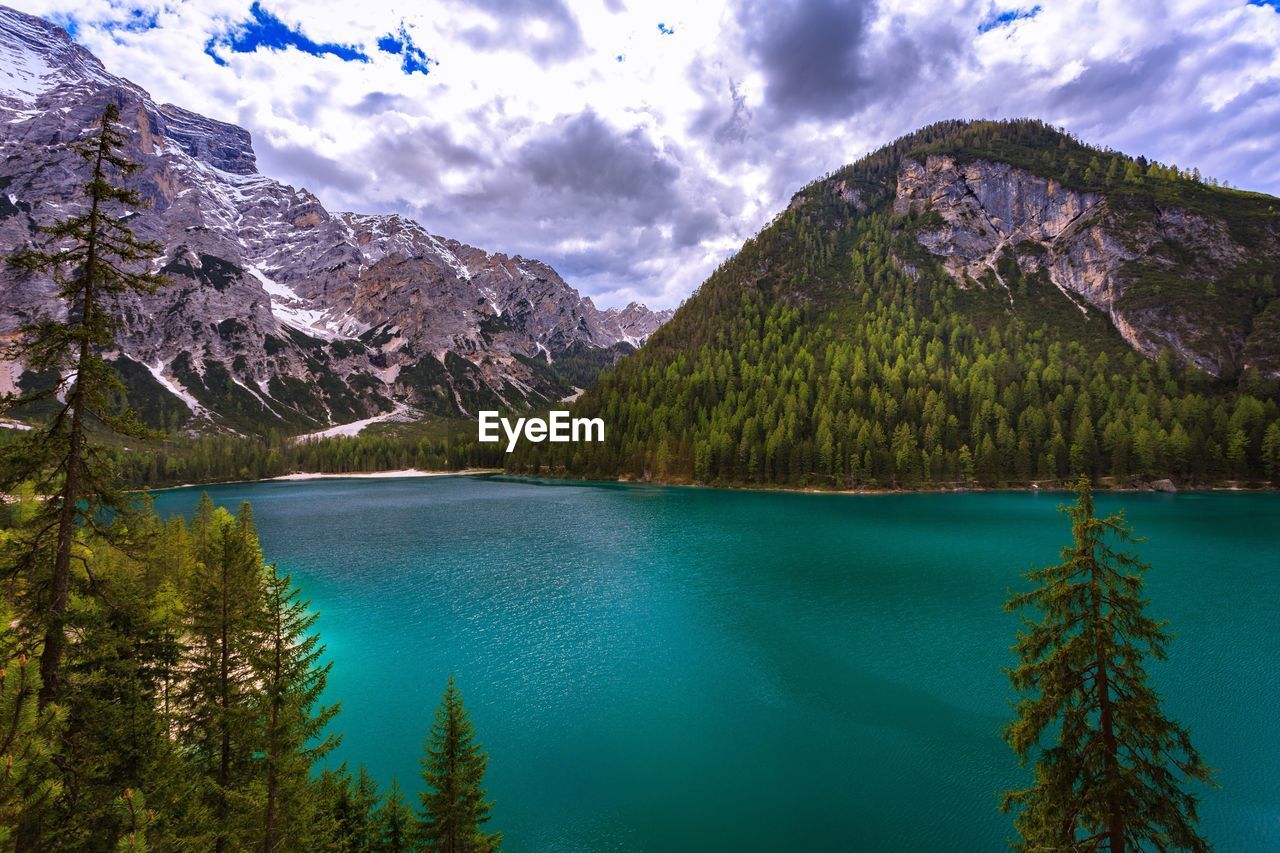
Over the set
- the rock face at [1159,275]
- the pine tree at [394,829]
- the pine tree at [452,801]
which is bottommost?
the pine tree at [394,829]

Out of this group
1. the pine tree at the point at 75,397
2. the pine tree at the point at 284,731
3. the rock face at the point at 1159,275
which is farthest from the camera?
the rock face at the point at 1159,275

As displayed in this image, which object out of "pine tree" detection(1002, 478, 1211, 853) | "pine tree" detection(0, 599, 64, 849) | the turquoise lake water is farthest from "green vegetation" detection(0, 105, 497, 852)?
→ "pine tree" detection(1002, 478, 1211, 853)

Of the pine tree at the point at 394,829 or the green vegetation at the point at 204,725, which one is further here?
the pine tree at the point at 394,829

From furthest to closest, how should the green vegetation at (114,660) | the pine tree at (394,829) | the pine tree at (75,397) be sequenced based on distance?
the pine tree at (394,829) < the pine tree at (75,397) < the green vegetation at (114,660)

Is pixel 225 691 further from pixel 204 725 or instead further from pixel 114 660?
pixel 114 660

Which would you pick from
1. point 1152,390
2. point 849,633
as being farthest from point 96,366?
point 1152,390

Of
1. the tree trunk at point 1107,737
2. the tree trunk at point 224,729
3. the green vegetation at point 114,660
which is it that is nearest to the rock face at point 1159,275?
the tree trunk at point 1107,737

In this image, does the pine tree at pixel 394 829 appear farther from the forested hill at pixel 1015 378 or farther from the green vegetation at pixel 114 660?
the forested hill at pixel 1015 378
